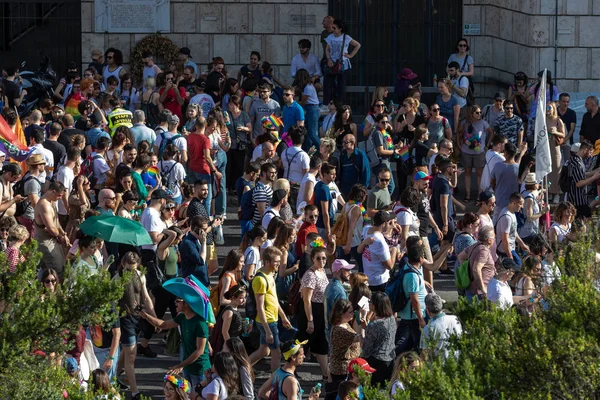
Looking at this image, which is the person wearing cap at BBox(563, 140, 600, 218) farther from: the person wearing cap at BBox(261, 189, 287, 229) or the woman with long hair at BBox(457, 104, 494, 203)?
the person wearing cap at BBox(261, 189, 287, 229)

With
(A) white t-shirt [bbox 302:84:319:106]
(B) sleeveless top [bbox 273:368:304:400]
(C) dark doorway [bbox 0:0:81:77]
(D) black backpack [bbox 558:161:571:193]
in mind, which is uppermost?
(C) dark doorway [bbox 0:0:81:77]

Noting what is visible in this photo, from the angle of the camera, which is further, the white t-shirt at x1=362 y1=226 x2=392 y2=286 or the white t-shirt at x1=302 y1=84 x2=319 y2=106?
the white t-shirt at x1=302 y1=84 x2=319 y2=106

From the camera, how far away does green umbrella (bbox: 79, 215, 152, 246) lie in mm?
13938

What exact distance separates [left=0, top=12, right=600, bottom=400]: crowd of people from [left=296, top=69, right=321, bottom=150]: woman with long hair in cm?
3

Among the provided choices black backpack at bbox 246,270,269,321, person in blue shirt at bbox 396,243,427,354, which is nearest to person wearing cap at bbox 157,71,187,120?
black backpack at bbox 246,270,269,321

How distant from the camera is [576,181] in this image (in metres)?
18.4

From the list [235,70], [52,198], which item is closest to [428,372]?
[52,198]

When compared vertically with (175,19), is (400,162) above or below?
below

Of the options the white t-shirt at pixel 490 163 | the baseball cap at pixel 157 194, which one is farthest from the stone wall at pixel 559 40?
the baseball cap at pixel 157 194

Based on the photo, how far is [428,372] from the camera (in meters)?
8.38

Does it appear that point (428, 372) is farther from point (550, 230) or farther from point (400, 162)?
point (400, 162)

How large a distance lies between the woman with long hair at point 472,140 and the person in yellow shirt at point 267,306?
7.74 meters

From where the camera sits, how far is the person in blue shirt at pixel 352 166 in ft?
59.6

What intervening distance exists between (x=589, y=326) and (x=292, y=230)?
547 cm
